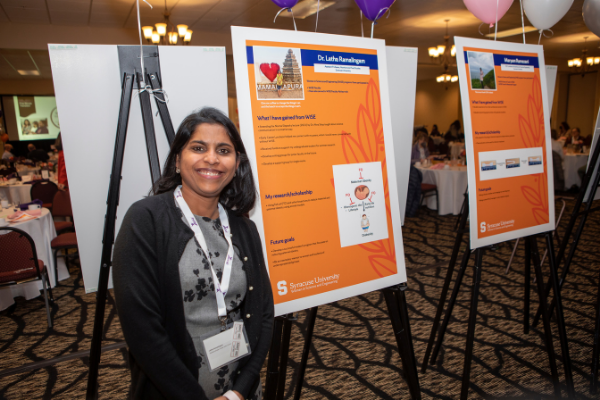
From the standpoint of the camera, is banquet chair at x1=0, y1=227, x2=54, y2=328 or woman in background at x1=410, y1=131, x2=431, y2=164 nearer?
banquet chair at x1=0, y1=227, x2=54, y2=328

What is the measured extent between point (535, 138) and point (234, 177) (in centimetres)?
172

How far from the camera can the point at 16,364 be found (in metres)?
2.66

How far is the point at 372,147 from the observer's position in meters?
1.73

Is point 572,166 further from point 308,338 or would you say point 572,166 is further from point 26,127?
point 26,127

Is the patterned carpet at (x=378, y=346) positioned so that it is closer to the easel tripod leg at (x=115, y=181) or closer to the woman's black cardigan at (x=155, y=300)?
the easel tripod leg at (x=115, y=181)

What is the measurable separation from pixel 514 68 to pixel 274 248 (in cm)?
163

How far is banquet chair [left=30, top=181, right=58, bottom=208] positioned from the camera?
5.39 m

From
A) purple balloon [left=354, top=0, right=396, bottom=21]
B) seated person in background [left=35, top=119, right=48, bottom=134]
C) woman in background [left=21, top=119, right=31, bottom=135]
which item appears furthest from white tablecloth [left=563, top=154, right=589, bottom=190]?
woman in background [left=21, top=119, right=31, bottom=135]

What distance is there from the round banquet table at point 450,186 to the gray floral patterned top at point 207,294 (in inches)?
223

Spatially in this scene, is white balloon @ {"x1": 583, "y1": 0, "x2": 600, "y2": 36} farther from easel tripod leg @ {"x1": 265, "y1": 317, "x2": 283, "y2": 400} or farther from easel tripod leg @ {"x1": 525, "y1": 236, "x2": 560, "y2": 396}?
easel tripod leg @ {"x1": 265, "y1": 317, "x2": 283, "y2": 400}

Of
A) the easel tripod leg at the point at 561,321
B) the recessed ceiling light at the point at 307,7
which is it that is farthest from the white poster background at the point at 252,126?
the recessed ceiling light at the point at 307,7

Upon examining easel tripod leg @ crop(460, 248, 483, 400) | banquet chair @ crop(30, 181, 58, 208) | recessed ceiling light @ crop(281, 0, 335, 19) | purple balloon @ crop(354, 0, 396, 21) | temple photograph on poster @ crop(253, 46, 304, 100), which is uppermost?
recessed ceiling light @ crop(281, 0, 335, 19)

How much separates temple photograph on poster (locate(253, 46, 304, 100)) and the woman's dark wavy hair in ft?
0.71

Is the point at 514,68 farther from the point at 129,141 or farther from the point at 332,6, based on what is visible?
the point at 332,6
